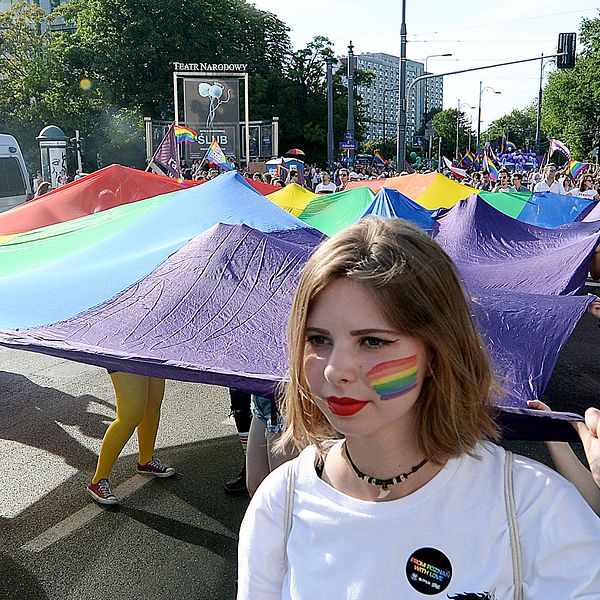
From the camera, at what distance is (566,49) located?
1841 cm

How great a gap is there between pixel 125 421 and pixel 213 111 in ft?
109

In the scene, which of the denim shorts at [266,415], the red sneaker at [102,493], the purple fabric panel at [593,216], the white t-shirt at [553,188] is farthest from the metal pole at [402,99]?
the denim shorts at [266,415]

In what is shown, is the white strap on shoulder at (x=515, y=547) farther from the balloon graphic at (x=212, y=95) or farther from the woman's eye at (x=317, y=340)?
the balloon graphic at (x=212, y=95)

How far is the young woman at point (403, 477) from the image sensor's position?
51.5 inches

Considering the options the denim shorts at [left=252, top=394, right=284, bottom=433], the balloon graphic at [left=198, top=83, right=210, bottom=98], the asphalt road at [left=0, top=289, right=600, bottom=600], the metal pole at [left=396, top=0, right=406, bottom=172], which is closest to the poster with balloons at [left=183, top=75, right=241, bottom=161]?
the balloon graphic at [left=198, top=83, right=210, bottom=98]

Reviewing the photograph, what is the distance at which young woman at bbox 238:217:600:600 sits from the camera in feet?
4.29

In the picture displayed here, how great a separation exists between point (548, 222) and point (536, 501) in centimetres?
1009

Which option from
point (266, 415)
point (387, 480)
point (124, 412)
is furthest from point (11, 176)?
point (387, 480)

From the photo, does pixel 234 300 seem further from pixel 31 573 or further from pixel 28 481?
pixel 28 481

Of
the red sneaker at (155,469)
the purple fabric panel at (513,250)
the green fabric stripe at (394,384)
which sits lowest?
the red sneaker at (155,469)

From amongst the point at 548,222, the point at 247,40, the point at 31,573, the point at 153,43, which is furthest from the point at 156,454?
the point at 247,40

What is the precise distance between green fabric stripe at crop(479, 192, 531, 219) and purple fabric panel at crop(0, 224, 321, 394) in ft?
26.0

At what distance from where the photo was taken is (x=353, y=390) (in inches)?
53.0

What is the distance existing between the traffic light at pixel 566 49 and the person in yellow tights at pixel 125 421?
56.0 ft
